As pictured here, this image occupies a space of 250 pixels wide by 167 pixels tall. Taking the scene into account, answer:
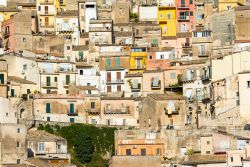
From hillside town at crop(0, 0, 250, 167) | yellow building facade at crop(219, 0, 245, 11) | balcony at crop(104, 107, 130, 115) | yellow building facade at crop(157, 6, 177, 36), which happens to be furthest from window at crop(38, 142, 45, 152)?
yellow building facade at crop(219, 0, 245, 11)

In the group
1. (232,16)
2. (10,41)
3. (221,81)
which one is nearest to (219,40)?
(232,16)

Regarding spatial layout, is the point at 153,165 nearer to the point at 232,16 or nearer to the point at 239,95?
the point at 239,95

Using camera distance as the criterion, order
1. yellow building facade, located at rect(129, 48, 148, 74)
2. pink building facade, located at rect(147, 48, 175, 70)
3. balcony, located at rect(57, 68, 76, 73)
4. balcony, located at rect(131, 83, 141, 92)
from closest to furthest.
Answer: balcony, located at rect(131, 83, 141, 92), balcony, located at rect(57, 68, 76, 73), yellow building facade, located at rect(129, 48, 148, 74), pink building facade, located at rect(147, 48, 175, 70)

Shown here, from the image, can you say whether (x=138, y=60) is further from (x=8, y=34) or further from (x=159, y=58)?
(x=8, y=34)

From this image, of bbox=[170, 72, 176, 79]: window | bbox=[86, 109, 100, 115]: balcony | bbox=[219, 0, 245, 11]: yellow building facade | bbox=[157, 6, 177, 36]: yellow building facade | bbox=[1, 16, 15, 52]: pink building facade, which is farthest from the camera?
bbox=[219, 0, 245, 11]: yellow building facade

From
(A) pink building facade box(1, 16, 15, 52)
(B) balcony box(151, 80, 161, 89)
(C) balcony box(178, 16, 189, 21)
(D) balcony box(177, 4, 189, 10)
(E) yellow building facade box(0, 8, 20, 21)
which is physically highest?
(D) balcony box(177, 4, 189, 10)

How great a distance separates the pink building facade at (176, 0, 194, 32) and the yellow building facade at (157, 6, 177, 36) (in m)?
0.53

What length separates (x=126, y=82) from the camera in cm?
10838

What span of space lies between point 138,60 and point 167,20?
34.5ft

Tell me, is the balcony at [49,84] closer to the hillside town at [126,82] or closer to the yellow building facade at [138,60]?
the hillside town at [126,82]

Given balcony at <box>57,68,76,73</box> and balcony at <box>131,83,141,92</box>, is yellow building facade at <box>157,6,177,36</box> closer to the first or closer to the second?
balcony at <box>131,83,141,92</box>

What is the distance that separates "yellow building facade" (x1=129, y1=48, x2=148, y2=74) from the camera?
111688 mm

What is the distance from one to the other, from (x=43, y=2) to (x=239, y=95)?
3429 cm

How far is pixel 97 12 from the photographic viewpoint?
12375 cm
